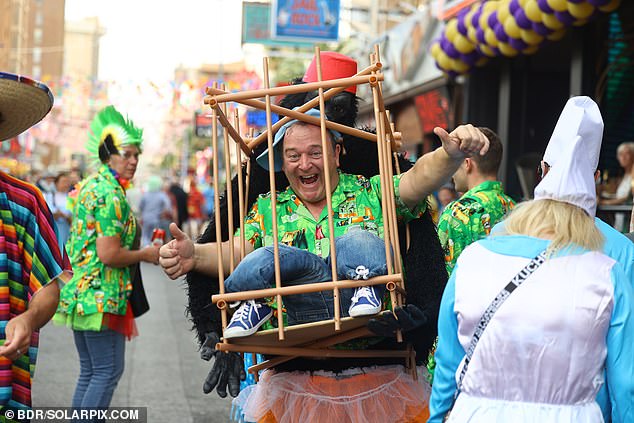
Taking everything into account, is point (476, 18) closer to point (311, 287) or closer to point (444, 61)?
point (444, 61)

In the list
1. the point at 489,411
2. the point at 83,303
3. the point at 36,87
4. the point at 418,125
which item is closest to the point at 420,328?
the point at 489,411

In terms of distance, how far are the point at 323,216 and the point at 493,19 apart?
24.9 feet

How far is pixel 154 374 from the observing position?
27.0 feet

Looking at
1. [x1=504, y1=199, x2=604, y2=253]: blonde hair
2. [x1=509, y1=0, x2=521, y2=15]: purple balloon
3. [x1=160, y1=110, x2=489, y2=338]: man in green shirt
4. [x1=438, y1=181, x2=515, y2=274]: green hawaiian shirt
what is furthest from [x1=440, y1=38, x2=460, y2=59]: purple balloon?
[x1=504, y1=199, x2=604, y2=253]: blonde hair

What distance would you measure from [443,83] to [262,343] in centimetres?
1151

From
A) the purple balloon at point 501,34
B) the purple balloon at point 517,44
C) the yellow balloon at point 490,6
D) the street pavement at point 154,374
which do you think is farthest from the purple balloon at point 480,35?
the street pavement at point 154,374

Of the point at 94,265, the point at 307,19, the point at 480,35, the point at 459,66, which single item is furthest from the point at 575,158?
the point at 307,19

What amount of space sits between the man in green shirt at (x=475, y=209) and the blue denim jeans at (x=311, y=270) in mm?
1593

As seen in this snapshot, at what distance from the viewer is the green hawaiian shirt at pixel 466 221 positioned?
4.80 m

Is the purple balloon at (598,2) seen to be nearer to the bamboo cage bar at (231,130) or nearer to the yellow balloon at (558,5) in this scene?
the yellow balloon at (558,5)

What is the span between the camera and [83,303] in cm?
550

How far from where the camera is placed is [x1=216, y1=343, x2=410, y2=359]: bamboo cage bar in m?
3.21

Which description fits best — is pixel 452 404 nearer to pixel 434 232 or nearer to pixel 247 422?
pixel 434 232

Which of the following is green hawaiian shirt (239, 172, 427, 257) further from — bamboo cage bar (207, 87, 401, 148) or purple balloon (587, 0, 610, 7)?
purple balloon (587, 0, 610, 7)
